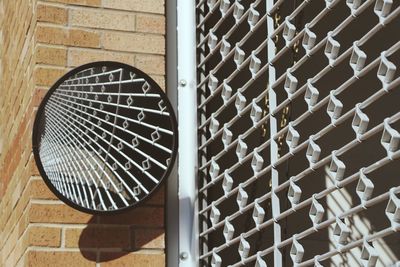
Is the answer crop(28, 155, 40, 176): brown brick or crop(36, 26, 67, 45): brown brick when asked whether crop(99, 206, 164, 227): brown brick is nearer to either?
crop(28, 155, 40, 176): brown brick

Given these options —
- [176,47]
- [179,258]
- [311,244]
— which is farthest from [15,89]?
[311,244]

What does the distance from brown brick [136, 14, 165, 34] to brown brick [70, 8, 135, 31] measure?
3 cm

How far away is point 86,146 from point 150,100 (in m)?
0.30

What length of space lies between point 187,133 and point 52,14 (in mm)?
728

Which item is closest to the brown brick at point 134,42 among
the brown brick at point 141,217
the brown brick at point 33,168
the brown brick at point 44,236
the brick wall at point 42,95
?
the brick wall at point 42,95

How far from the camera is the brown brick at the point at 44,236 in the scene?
10.2ft

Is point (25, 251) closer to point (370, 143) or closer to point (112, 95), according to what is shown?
point (112, 95)

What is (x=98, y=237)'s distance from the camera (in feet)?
10.5

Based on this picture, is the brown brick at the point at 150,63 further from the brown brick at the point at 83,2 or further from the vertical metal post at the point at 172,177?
the brown brick at the point at 83,2

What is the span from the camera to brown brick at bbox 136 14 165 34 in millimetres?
3473

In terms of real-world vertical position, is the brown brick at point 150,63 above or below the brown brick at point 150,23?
below

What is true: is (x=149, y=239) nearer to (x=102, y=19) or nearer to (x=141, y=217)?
(x=141, y=217)

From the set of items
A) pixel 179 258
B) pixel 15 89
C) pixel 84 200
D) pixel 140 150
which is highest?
pixel 15 89

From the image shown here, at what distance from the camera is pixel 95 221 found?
321 cm
